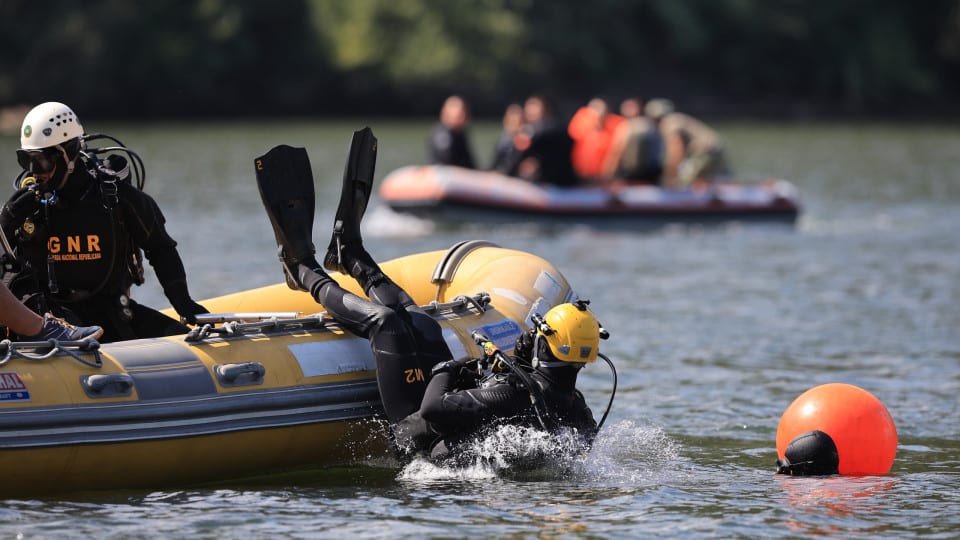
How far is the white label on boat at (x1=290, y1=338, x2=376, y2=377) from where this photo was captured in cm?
681

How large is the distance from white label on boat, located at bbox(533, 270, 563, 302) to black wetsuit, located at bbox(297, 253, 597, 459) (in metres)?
0.90

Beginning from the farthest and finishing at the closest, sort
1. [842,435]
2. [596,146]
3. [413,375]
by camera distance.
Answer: [596,146] < [842,435] < [413,375]

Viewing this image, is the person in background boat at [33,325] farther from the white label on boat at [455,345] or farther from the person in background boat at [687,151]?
the person in background boat at [687,151]

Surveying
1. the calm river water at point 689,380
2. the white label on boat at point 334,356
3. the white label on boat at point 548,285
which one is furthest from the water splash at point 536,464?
the white label on boat at point 548,285

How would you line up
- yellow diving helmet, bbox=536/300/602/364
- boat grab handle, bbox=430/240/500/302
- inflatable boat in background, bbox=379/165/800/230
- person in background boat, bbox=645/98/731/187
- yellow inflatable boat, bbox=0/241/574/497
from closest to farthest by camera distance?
yellow inflatable boat, bbox=0/241/574/497, yellow diving helmet, bbox=536/300/602/364, boat grab handle, bbox=430/240/500/302, inflatable boat in background, bbox=379/165/800/230, person in background boat, bbox=645/98/731/187

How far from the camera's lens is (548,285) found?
7.98m

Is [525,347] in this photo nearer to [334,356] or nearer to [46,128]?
[334,356]

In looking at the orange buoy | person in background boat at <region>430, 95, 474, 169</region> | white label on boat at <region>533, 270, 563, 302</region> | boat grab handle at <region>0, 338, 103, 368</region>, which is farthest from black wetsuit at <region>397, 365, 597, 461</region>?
person in background boat at <region>430, 95, 474, 169</region>

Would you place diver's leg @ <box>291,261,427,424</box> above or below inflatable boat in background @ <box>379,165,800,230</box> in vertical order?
below

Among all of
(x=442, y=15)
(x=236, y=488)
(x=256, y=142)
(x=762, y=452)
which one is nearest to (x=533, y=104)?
(x=762, y=452)

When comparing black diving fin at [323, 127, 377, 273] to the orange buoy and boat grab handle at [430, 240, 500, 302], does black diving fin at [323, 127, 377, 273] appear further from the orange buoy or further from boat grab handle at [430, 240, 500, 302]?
the orange buoy

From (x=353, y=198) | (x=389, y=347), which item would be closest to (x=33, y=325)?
(x=389, y=347)

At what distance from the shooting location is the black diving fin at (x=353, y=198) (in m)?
7.54

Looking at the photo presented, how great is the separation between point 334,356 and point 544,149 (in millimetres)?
10346
